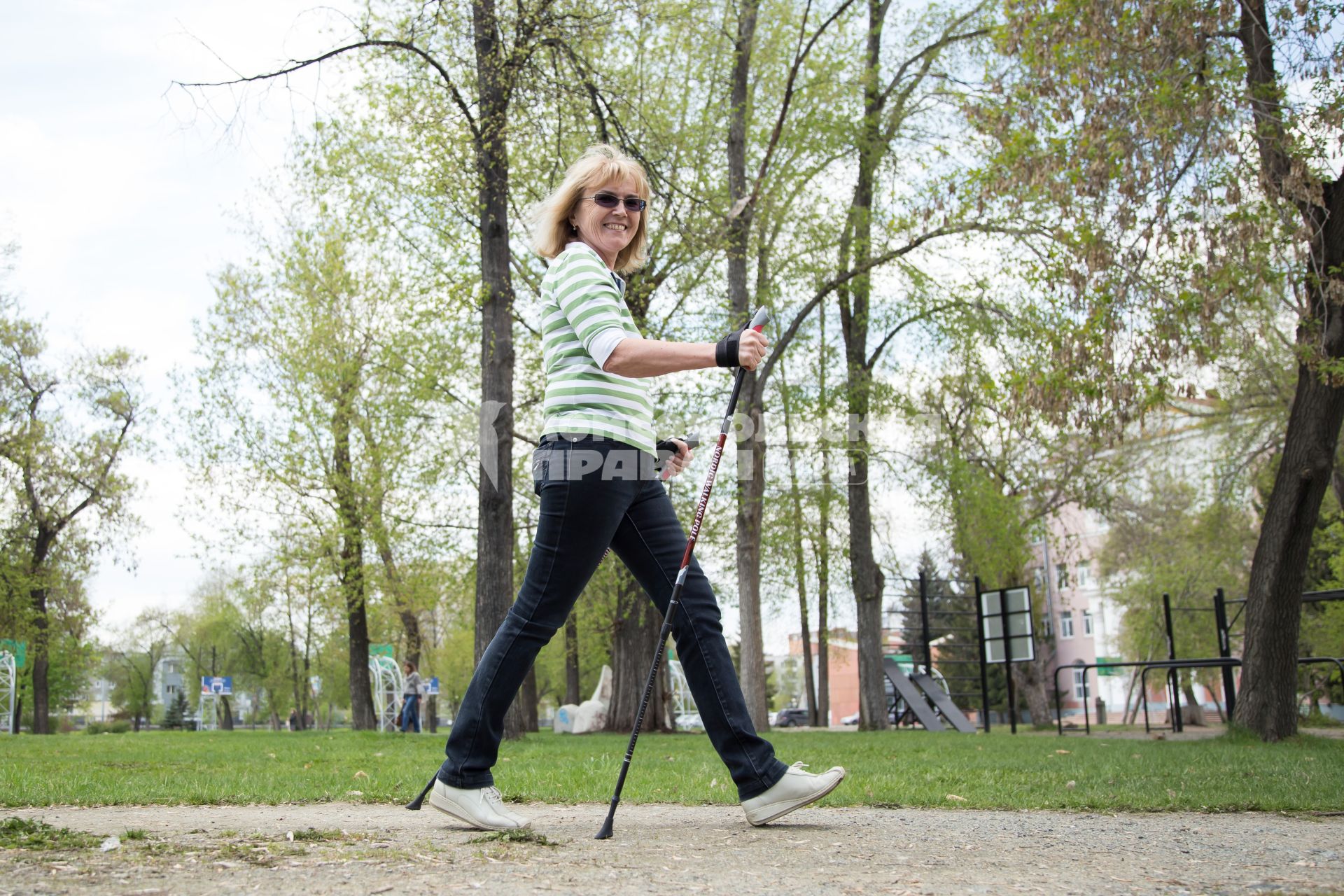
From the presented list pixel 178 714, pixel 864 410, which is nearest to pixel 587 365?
pixel 864 410

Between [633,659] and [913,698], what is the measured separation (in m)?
5.65

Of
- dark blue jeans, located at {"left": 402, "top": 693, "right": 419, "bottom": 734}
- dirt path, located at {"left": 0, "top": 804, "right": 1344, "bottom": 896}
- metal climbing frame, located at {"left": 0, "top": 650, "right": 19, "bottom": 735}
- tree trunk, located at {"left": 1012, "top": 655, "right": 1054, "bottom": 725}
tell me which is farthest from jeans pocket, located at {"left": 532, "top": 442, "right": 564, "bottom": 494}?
tree trunk, located at {"left": 1012, "top": 655, "right": 1054, "bottom": 725}

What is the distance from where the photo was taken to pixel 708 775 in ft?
20.6

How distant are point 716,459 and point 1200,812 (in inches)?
103

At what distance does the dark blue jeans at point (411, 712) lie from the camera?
24609 millimetres

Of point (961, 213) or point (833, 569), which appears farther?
point (833, 569)

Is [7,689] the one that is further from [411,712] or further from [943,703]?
[943,703]

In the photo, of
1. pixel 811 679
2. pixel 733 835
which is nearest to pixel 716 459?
pixel 733 835

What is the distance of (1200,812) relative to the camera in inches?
180

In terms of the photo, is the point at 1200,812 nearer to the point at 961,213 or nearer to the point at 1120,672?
the point at 961,213

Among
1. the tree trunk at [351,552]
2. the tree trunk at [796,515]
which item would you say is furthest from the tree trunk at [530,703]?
the tree trunk at [796,515]

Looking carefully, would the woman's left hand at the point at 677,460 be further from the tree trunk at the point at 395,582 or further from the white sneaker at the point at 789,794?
the tree trunk at the point at 395,582

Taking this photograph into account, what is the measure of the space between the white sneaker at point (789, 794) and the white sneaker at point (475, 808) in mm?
796

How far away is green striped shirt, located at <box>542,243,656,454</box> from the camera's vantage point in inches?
145
